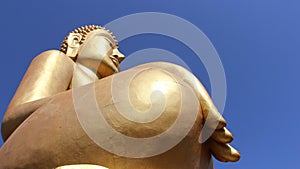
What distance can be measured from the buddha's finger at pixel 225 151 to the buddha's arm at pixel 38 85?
59.2 inches

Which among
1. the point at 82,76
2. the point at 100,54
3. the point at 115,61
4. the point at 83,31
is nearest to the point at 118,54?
the point at 115,61

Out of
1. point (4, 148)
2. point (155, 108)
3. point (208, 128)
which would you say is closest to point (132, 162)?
point (155, 108)

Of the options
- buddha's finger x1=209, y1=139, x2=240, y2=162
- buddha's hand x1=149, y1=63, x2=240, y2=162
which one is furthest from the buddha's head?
buddha's finger x1=209, y1=139, x2=240, y2=162

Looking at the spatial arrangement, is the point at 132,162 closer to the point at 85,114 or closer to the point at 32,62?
the point at 85,114

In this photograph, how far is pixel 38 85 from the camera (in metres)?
4.26

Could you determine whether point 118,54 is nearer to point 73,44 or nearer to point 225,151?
point 73,44

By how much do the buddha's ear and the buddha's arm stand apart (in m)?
0.47

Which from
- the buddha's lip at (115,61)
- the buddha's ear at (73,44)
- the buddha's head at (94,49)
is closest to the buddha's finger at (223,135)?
the buddha's head at (94,49)

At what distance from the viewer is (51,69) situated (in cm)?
452

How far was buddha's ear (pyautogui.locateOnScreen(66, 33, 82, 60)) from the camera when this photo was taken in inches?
213

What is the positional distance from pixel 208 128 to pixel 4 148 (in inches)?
67.4

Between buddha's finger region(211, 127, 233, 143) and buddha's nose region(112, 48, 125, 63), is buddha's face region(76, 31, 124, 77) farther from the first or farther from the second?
buddha's finger region(211, 127, 233, 143)

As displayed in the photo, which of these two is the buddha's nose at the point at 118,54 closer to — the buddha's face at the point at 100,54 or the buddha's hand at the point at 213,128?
the buddha's face at the point at 100,54

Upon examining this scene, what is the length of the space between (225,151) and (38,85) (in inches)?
76.7
